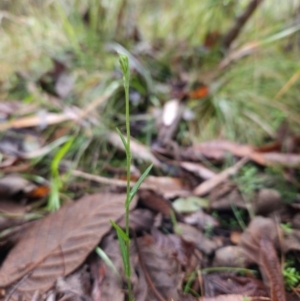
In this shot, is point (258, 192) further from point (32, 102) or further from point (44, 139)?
point (32, 102)

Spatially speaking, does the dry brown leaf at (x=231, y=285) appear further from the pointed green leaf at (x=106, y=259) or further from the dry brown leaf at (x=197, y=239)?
the pointed green leaf at (x=106, y=259)

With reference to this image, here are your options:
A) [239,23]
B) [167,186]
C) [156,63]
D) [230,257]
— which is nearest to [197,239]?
[230,257]

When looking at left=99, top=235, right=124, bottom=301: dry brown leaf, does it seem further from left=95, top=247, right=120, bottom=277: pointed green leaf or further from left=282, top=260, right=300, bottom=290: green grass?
left=282, top=260, right=300, bottom=290: green grass

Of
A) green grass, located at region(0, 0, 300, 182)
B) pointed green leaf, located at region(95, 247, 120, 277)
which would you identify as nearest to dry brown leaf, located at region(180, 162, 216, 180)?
green grass, located at region(0, 0, 300, 182)

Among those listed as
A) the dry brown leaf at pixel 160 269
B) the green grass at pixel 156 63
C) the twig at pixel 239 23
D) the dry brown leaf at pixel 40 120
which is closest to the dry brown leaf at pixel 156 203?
the dry brown leaf at pixel 160 269

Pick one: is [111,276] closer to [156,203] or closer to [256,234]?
[156,203]

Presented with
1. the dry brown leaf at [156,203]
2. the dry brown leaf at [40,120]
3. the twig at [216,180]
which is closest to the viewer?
the dry brown leaf at [156,203]
